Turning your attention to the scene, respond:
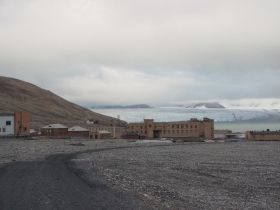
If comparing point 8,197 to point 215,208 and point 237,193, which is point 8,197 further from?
point 237,193

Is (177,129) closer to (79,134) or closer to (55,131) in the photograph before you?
(79,134)

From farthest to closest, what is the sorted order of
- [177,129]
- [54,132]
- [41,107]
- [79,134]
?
[41,107] → [177,129] → [79,134] → [54,132]

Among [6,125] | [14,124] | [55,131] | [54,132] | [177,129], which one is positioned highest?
[14,124]

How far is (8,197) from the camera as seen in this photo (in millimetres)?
12492

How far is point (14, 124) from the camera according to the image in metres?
73.9

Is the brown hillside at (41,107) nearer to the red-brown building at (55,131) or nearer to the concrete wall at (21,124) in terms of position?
the red-brown building at (55,131)

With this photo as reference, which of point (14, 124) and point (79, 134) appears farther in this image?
point (79, 134)

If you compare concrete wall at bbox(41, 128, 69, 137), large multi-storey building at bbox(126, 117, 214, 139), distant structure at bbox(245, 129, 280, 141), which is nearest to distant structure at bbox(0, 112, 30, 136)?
concrete wall at bbox(41, 128, 69, 137)

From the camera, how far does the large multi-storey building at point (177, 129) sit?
3740 inches

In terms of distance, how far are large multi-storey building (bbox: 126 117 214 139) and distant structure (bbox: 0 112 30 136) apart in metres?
31.6

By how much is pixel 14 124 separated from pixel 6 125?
197 cm

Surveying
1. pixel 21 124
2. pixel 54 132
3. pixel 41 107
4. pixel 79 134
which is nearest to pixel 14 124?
pixel 21 124

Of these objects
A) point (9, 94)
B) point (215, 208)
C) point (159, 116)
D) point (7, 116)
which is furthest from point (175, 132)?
point (9, 94)

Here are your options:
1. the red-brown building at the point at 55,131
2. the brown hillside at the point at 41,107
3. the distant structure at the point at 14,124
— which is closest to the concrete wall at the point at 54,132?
the red-brown building at the point at 55,131
